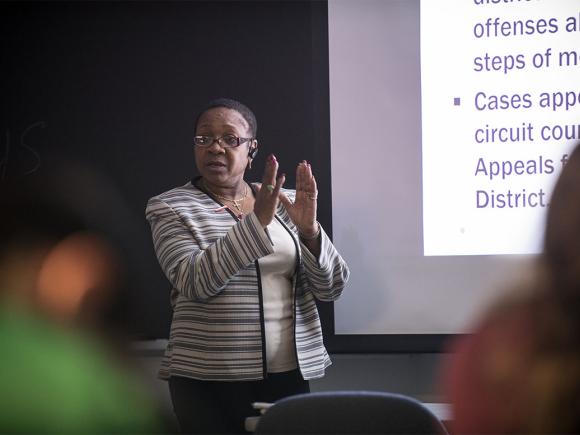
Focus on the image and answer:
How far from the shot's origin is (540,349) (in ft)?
2.86

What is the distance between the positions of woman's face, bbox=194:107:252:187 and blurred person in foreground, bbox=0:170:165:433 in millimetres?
1693

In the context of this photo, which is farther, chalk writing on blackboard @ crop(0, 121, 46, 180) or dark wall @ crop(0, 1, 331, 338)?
chalk writing on blackboard @ crop(0, 121, 46, 180)

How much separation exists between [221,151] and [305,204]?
0.32 meters

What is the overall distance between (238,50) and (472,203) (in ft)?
3.74

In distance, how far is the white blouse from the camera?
8.48ft

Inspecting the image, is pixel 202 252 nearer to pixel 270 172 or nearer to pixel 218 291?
pixel 218 291

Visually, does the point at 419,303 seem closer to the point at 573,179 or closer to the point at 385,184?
the point at 385,184

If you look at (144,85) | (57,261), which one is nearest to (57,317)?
(57,261)

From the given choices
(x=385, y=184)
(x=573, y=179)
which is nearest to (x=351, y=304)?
(x=385, y=184)

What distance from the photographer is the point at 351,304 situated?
341 centimetres

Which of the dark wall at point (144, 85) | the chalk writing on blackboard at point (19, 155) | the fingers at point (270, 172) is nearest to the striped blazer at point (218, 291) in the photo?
the fingers at point (270, 172)

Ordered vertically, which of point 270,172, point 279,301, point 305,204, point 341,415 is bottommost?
point 341,415

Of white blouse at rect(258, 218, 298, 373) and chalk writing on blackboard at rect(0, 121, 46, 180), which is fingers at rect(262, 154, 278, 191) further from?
chalk writing on blackboard at rect(0, 121, 46, 180)

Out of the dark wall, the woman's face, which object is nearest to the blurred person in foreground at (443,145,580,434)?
the woman's face
